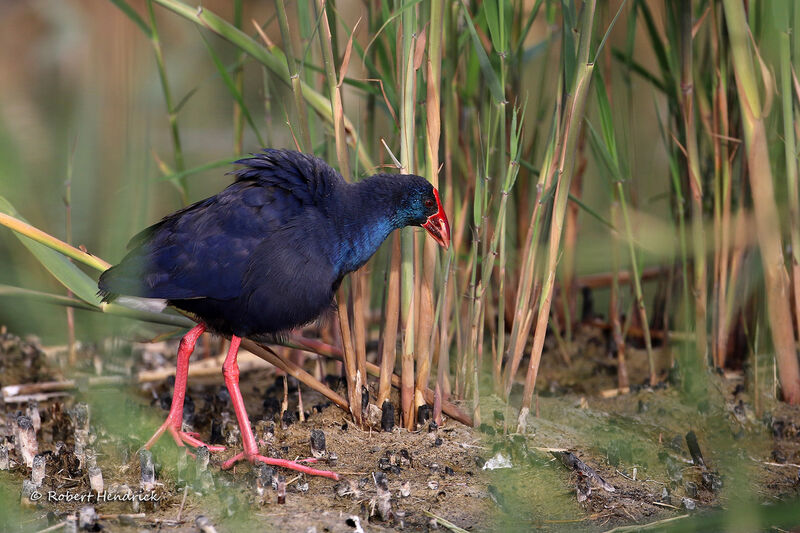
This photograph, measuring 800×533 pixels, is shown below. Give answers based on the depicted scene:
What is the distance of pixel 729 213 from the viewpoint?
3.04 meters

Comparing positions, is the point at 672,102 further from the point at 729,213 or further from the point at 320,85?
the point at 320,85

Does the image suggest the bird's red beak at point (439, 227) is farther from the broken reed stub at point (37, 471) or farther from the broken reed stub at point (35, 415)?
the broken reed stub at point (35, 415)

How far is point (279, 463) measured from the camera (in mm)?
2447

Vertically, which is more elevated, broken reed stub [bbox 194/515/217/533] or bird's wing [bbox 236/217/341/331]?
bird's wing [bbox 236/217/341/331]

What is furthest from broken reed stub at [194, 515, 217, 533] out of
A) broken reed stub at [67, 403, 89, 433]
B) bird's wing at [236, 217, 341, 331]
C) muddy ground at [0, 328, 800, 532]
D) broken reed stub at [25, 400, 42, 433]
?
broken reed stub at [25, 400, 42, 433]

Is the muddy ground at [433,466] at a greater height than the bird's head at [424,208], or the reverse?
the bird's head at [424,208]

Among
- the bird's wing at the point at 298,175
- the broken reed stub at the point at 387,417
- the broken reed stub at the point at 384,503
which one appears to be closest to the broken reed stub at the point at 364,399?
the broken reed stub at the point at 387,417

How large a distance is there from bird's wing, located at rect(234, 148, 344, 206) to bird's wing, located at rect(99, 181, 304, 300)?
24 mm

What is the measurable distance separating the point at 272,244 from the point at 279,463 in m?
0.63

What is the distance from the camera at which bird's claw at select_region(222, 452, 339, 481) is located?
94.2 inches

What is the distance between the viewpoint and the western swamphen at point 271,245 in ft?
8.04

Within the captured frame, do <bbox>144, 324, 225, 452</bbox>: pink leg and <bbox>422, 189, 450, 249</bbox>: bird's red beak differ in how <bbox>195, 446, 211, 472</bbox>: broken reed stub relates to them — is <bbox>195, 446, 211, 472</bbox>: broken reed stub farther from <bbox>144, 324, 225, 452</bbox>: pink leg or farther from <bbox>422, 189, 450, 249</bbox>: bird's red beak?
<bbox>422, 189, 450, 249</bbox>: bird's red beak

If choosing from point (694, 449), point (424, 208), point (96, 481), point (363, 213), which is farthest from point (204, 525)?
point (694, 449)

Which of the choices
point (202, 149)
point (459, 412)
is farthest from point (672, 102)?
point (202, 149)
